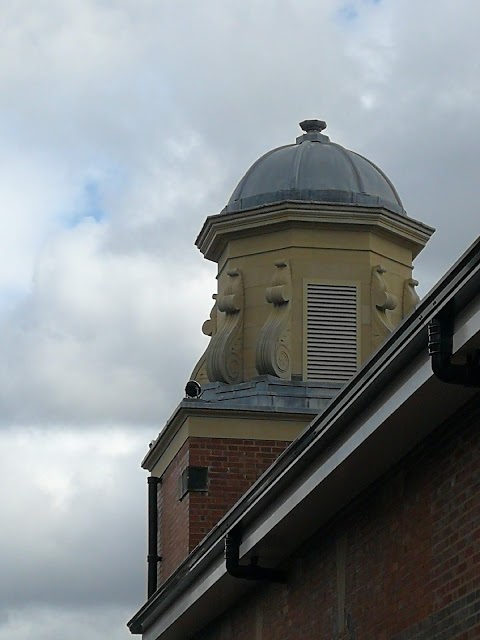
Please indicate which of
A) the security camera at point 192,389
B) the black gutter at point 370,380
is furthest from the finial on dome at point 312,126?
the black gutter at point 370,380

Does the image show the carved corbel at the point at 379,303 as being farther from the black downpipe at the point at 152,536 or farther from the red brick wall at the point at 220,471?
the black downpipe at the point at 152,536

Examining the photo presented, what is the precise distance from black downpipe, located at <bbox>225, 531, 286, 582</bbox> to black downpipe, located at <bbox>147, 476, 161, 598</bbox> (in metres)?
7.55

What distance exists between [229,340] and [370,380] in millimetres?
10774

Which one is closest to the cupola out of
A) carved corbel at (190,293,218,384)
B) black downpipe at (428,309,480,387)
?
carved corbel at (190,293,218,384)

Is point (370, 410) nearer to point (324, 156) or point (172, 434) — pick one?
point (172, 434)

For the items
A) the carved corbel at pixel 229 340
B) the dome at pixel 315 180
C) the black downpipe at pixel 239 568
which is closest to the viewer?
the black downpipe at pixel 239 568

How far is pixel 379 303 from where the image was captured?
20.7 meters

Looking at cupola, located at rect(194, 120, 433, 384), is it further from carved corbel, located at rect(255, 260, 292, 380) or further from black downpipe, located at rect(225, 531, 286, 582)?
Answer: black downpipe, located at rect(225, 531, 286, 582)

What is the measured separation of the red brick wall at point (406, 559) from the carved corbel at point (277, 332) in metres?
6.77

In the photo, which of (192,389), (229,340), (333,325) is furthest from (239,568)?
(333,325)

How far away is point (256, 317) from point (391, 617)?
1030cm

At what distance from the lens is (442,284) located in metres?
8.99

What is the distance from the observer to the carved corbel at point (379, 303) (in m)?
20.7

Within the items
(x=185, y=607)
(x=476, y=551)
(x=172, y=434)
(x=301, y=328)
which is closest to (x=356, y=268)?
(x=301, y=328)
